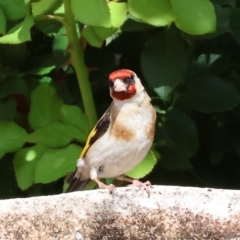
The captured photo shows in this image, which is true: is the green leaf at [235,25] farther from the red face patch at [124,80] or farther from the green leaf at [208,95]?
the red face patch at [124,80]

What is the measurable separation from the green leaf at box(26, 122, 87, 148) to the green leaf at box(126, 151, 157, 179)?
6.6 inches

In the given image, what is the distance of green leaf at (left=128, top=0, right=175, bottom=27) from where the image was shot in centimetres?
172

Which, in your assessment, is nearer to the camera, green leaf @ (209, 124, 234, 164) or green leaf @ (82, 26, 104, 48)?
green leaf @ (82, 26, 104, 48)

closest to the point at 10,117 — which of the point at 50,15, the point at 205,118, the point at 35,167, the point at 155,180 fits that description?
the point at 35,167

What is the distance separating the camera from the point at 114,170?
1.88m

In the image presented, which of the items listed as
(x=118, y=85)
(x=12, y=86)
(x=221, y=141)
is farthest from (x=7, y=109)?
(x=221, y=141)

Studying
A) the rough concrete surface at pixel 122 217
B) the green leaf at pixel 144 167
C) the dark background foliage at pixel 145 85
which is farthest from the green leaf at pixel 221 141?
the rough concrete surface at pixel 122 217

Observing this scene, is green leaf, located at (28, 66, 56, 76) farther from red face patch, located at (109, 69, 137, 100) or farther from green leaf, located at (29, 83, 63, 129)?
red face patch, located at (109, 69, 137, 100)

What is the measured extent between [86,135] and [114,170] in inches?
4.9

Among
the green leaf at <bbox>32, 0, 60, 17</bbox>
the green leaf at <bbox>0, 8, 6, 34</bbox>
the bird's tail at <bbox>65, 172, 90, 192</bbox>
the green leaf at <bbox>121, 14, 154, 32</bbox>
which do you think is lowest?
the bird's tail at <bbox>65, 172, 90, 192</bbox>

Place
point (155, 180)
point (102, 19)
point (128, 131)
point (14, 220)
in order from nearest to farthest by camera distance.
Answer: point (14, 220)
point (102, 19)
point (128, 131)
point (155, 180)

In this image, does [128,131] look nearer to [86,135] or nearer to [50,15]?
[86,135]

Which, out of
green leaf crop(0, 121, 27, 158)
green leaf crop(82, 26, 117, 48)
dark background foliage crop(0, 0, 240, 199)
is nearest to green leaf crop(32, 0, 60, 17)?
dark background foliage crop(0, 0, 240, 199)

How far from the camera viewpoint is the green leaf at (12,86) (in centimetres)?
203
